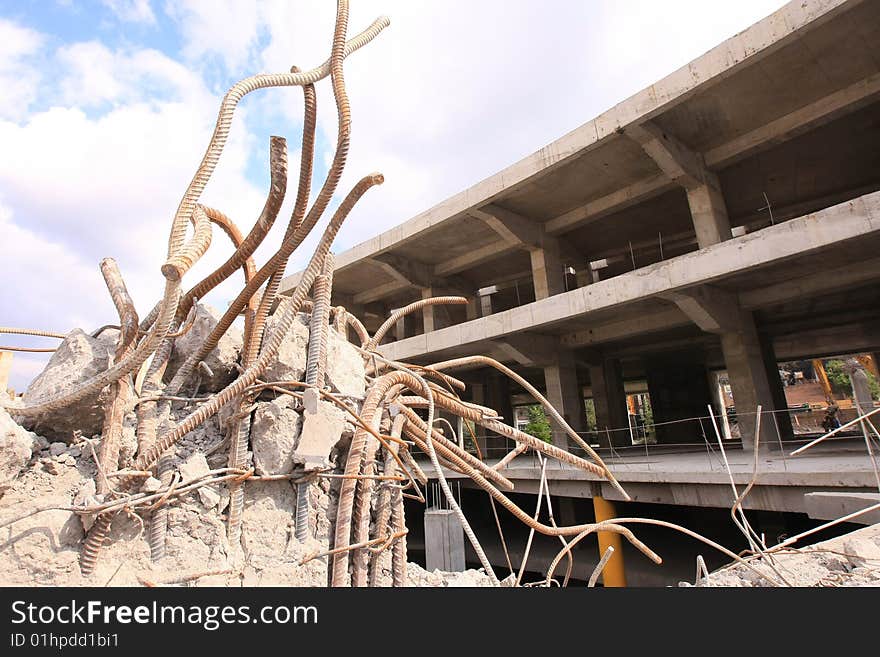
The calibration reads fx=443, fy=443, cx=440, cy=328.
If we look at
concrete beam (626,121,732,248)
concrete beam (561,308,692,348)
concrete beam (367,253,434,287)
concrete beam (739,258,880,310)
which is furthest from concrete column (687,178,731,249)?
concrete beam (367,253,434,287)

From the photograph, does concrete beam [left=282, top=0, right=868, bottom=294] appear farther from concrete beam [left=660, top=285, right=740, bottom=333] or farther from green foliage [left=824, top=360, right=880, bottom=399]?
green foliage [left=824, top=360, right=880, bottom=399]

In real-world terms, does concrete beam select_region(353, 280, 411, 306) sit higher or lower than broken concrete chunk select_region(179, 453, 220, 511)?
higher

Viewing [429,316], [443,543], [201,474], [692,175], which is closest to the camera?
[201,474]

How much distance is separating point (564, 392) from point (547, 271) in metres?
3.04

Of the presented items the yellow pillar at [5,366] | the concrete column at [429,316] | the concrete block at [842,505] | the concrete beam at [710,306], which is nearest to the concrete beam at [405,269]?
the concrete column at [429,316]

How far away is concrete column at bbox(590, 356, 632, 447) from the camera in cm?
1332

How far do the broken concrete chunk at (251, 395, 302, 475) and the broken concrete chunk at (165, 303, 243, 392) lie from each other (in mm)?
354

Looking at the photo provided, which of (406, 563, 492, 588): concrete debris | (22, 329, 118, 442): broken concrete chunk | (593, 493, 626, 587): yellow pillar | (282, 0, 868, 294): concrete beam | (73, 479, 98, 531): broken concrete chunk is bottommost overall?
(593, 493, 626, 587): yellow pillar

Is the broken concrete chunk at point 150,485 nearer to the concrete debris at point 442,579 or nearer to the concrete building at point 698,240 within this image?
the concrete debris at point 442,579

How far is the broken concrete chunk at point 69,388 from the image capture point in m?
1.64

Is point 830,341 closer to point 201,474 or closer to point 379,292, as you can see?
point 379,292

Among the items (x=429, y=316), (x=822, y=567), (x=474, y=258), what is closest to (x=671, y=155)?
(x=474, y=258)

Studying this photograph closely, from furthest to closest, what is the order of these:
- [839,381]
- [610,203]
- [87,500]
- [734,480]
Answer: [839,381] → [610,203] → [734,480] → [87,500]

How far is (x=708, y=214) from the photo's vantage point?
855 centimetres
